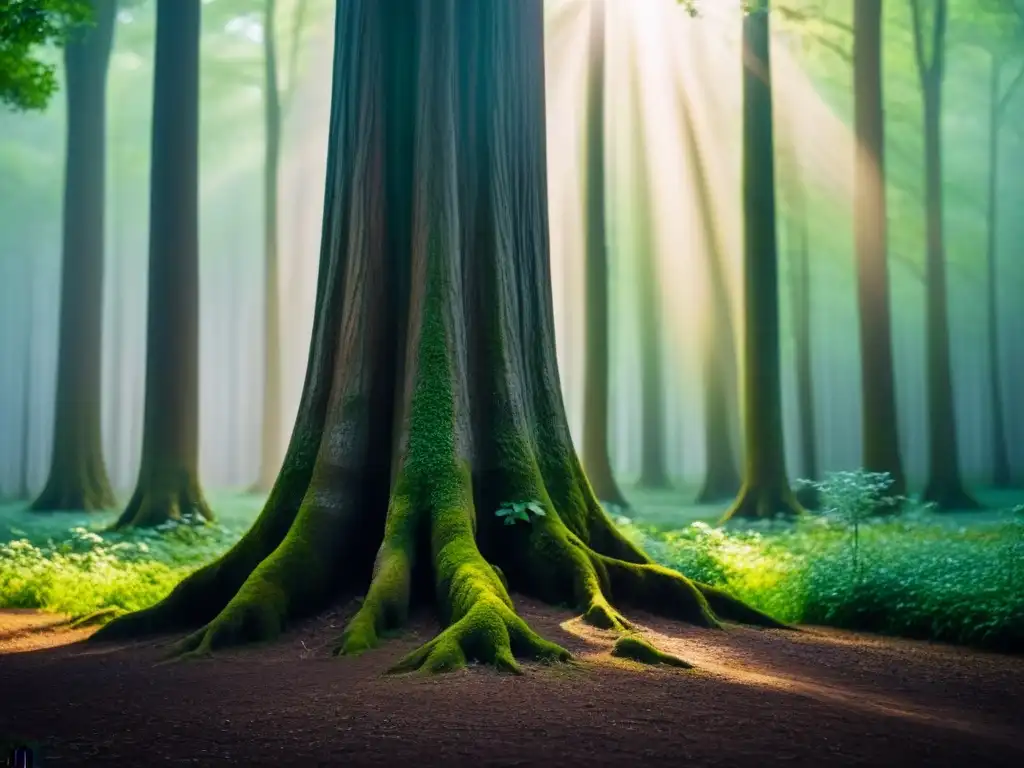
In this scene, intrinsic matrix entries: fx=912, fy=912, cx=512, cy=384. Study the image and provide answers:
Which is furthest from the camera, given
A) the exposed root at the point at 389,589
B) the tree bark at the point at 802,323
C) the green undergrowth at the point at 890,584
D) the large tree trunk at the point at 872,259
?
the tree bark at the point at 802,323

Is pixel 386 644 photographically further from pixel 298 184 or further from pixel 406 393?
pixel 298 184

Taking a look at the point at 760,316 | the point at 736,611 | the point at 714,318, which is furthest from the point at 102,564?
the point at 714,318

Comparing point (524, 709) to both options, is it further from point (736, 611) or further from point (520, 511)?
point (736, 611)

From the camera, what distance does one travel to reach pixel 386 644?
17.8ft

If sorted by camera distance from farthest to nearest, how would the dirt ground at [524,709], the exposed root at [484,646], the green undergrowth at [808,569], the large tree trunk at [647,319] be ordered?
the large tree trunk at [647,319] → the green undergrowth at [808,569] → the exposed root at [484,646] → the dirt ground at [524,709]

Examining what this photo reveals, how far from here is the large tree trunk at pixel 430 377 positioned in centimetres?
625

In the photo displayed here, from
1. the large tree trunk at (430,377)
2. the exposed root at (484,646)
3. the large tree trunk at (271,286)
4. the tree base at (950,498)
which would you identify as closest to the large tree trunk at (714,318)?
the tree base at (950,498)

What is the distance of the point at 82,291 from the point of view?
57.4 ft

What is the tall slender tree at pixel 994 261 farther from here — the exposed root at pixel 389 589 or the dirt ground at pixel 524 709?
the exposed root at pixel 389 589

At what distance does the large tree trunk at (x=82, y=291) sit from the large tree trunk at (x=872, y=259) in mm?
13176

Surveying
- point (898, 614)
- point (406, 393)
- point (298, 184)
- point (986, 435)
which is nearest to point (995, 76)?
point (986, 435)

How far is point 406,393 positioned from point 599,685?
295cm

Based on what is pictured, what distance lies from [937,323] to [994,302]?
6.26m

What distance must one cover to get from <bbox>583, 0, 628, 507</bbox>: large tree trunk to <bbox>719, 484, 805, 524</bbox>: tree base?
374 cm
